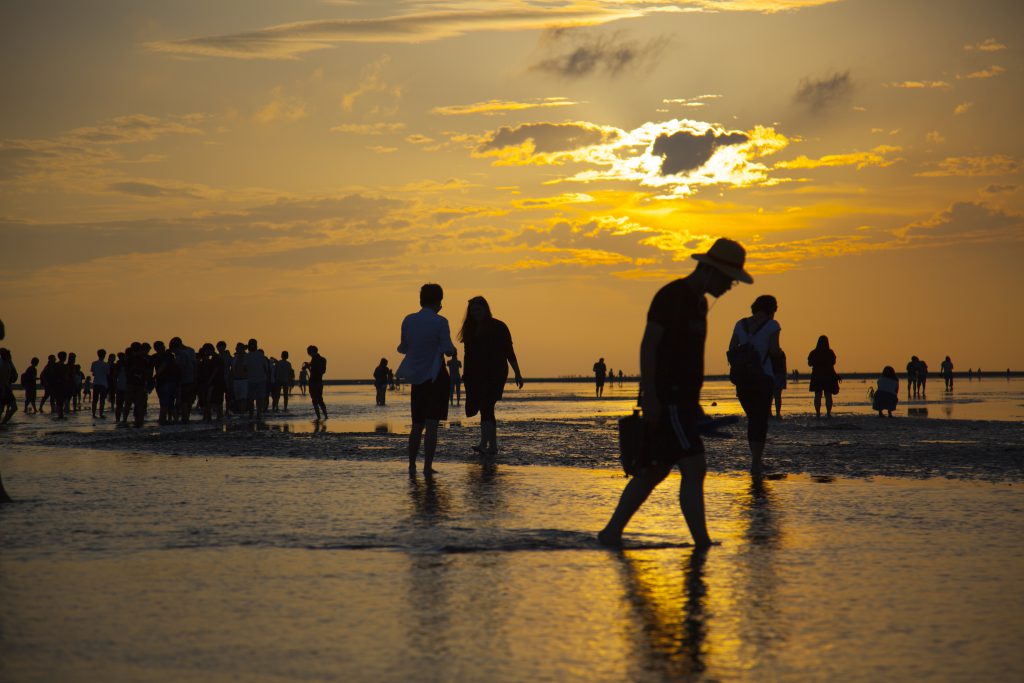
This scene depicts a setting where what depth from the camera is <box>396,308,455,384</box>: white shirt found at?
1323 centimetres

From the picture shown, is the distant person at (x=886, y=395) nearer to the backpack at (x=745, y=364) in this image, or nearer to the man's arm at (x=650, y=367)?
the backpack at (x=745, y=364)

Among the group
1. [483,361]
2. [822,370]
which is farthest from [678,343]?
[822,370]

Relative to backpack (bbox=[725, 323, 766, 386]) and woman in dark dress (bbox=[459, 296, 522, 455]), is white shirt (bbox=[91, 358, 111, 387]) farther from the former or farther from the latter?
backpack (bbox=[725, 323, 766, 386])

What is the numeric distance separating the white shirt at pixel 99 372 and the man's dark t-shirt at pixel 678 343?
33.3 metres

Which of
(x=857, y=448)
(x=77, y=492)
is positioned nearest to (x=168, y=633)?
(x=77, y=492)

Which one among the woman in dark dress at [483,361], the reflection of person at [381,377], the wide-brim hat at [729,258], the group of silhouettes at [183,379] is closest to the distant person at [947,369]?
the reflection of person at [381,377]

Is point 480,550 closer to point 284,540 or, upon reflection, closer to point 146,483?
point 284,540

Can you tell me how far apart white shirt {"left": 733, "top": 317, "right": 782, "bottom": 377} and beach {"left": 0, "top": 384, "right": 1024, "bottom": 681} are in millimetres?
1187

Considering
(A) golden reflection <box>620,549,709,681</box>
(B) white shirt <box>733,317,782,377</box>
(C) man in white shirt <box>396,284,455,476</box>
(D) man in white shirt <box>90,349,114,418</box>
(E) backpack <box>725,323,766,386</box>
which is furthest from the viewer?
(D) man in white shirt <box>90,349,114,418</box>

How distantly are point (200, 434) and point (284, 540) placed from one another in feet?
51.4

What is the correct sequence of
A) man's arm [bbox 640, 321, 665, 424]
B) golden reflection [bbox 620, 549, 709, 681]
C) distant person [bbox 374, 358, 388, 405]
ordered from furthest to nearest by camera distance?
distant person [bbox 374, 358, 388, 405] < man's arm [bbox 640, 321, 665, 424] < golden reflection [bbox 620, 549, 709, 681]

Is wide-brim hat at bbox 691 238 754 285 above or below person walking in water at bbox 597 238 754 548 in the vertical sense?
above

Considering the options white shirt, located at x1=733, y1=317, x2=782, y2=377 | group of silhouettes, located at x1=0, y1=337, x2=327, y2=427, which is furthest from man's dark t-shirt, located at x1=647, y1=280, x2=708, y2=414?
group of silhouettes, located at x1=0, y1=337, x2=327, y2=427

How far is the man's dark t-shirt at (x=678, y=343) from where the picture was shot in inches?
305
